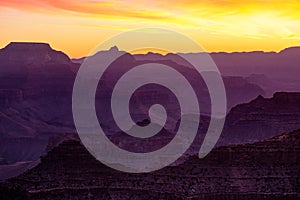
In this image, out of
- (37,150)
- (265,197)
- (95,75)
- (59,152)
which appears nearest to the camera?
(265,197)

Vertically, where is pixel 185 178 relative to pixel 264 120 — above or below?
below

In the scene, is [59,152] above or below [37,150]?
above

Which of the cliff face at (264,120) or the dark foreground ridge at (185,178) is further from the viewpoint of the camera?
the cliff face at (264,120)

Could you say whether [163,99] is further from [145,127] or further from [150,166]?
[150,166]

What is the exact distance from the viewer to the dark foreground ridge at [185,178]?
204ft

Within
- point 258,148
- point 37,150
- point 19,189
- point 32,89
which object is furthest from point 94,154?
point 32,89

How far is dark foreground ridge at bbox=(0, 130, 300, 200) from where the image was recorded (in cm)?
6228

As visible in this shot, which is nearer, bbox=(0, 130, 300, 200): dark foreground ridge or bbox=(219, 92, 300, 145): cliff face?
bbox=(0, 130, 300, 200): dark foreground ridge

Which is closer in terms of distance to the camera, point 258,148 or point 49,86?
point 258,148

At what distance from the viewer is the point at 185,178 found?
64.9 metres

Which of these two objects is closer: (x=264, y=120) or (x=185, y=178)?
(x=185, y=178)

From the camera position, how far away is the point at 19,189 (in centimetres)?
6219

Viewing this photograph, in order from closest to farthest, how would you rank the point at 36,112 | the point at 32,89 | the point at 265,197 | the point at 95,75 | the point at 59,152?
the point at 265,197 < the point at 59,152 < the point at 36,112 < the point at 32,89 < the point at 95,75

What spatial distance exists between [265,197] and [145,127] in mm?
42127
